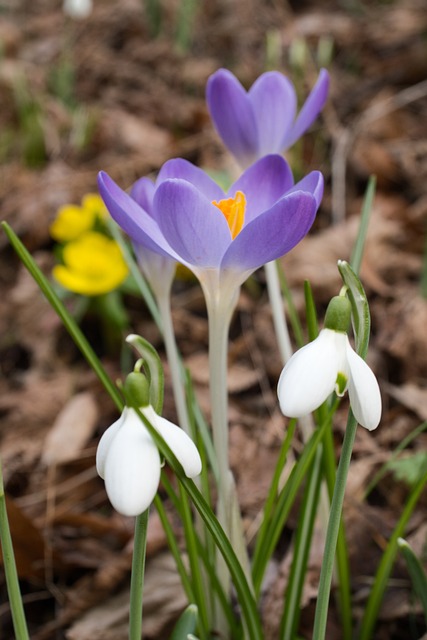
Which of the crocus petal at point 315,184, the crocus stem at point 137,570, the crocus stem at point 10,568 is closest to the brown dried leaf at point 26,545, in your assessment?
the crocus stem at point 10,568

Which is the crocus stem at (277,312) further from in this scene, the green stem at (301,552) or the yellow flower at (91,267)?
the yellow flower at (91,267)

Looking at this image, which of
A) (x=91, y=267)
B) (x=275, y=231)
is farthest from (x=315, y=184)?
(x=91, y=267)

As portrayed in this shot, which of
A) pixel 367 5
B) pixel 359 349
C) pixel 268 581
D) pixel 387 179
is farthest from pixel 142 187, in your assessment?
pixel 367 5

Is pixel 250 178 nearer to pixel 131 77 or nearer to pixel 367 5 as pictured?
pixel 131 77

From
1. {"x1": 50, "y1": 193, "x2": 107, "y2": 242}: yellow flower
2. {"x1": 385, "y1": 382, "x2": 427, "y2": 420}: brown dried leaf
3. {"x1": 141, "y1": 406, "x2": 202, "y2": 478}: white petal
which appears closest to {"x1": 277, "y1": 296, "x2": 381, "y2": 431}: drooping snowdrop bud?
{"x1": 141, "y1": 406, "x2": 202, "y2": 478}: white petal

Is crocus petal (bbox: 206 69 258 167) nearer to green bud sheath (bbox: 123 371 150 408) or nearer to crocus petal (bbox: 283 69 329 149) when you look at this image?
crocus petal (bbox: 283 69 329 149)

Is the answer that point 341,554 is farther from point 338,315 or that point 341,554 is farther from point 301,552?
point 338,315
